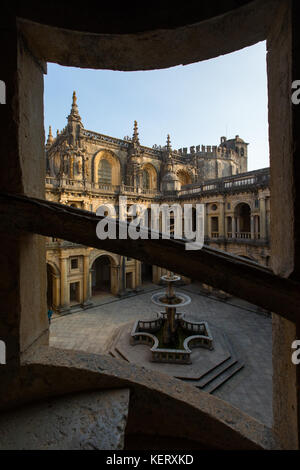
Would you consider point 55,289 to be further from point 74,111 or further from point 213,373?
point 74,111

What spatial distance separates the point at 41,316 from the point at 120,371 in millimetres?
959

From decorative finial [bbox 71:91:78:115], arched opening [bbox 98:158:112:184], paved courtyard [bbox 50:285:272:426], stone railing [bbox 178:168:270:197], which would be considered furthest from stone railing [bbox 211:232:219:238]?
decorative finial [bbox 71:91:78:115]

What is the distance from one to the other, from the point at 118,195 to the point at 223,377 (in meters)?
16.9

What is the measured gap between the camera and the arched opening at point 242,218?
2011 cm

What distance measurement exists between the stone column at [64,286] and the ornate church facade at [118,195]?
0.25ft

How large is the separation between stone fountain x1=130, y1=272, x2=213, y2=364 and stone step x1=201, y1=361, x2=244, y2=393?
1.37 m

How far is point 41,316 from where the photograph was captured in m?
2.19

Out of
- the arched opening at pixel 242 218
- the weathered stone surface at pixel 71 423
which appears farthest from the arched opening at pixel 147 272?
the weathered stone surface at pixel 71 423

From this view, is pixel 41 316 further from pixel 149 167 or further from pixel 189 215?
pixel 149 167

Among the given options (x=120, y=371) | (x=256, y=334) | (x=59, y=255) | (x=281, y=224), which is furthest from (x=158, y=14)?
(x=59, y=255)

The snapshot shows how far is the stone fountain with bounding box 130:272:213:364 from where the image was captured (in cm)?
1034

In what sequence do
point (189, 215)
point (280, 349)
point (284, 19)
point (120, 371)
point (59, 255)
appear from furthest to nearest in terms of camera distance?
1. point (189, 215)
2. point (59, 255)
3. point (120, 371)
4. point (280, 349)
5. point (284, 19)
